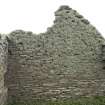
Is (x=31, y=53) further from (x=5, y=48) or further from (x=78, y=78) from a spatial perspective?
(x=78, y=78)

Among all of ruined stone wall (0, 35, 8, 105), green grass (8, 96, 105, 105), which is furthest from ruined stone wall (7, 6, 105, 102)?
ruined stone wall (0, 35, 8, 105)

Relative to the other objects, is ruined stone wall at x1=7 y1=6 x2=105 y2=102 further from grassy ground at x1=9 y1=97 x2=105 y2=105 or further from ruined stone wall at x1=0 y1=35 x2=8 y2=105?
ruined stone wall at x1=0 y1=35 x2=8 y2=105

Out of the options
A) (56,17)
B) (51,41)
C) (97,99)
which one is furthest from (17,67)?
(97,99)

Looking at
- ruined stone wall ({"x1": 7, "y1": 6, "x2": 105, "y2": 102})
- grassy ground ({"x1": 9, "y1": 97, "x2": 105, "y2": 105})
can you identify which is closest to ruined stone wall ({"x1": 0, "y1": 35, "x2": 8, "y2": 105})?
ruined stone wall ({"x1": 7, "y1": 6, "x2": 105, "y2": 102})

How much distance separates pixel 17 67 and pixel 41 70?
32.8 inches

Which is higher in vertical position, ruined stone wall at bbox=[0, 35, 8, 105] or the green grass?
ruined stone wall at bbox=[0, 35, 8, 105]

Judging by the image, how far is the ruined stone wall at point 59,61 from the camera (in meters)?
11.9

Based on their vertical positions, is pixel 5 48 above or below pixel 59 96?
above

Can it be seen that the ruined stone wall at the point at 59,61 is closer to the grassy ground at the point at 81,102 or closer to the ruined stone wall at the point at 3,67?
the grassy ground at the point at 81,102

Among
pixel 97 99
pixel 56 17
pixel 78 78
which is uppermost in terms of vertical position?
pixel 56 17

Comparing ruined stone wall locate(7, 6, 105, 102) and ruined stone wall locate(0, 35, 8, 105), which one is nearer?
ruined stone wall locate(0, 35, 8, 105)

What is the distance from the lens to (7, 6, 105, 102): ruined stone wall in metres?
11.9

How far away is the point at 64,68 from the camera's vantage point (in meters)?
12.2

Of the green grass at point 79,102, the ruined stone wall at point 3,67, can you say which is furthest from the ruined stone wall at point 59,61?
the ruined stone wall at point 3,67
